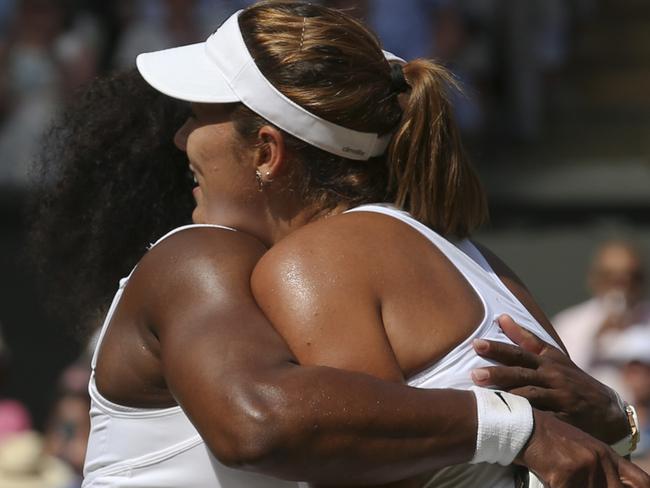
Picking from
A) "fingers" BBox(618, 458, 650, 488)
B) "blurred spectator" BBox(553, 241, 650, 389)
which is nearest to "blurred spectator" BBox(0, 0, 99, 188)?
"blurred spectator" BBox(553, 241, 650, 389)

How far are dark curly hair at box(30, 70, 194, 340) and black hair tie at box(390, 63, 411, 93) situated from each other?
0.68 meters

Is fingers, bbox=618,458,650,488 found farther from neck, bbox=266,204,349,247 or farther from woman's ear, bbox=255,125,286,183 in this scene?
woman's ear, bbox=255,125,286,183

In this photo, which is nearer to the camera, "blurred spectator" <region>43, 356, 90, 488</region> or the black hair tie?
the black hair tie

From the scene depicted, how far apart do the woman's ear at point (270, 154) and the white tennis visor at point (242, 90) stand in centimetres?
3

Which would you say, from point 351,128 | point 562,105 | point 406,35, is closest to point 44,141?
point 351,128

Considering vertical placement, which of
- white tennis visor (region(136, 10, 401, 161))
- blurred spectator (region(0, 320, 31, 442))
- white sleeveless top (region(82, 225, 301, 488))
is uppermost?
white tennis visor (region(136, 10, 401, 161))

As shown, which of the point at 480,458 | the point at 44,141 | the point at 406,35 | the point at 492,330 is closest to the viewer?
the point at 480,458

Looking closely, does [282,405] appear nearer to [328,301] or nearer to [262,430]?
[262,430]

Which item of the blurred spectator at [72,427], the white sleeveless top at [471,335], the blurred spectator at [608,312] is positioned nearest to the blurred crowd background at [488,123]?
the blurred spectator at [608,312]

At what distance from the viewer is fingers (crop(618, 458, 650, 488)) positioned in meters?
2.31

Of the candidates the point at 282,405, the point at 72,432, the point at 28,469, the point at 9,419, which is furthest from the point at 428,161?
the point at 9,419

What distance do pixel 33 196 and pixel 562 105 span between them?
6.54m

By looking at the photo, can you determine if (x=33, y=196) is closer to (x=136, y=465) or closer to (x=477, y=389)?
(x=136, y=465)

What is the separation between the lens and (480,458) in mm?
2195
